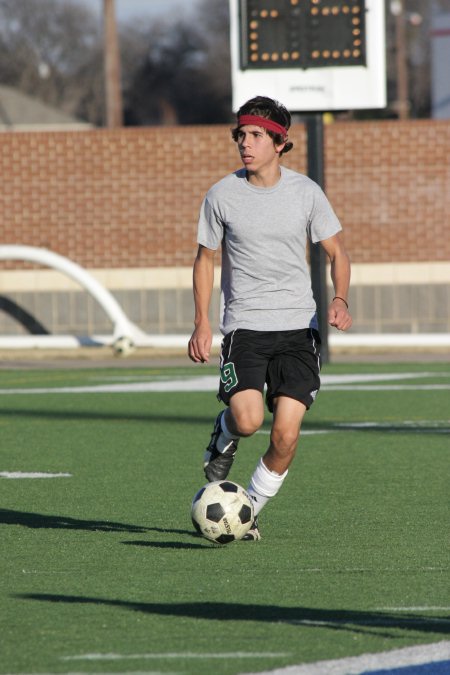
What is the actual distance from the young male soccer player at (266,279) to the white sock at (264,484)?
2cm

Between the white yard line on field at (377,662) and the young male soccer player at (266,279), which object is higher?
the young male soccer player at (266,279)

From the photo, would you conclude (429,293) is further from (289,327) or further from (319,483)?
(289,327)

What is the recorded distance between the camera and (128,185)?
27125mm

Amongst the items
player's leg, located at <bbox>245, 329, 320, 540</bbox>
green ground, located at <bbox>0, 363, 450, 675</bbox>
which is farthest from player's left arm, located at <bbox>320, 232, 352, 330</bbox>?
green ground, located at <bbox>0, 363, 450, 675</bbox>

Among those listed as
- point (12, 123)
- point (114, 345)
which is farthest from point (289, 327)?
point (12, 123)

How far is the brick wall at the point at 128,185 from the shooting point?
2666 cm

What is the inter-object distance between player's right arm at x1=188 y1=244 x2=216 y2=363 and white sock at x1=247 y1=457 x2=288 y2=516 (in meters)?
0.62

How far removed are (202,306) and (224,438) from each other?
0.71m

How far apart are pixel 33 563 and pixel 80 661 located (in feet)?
6.65

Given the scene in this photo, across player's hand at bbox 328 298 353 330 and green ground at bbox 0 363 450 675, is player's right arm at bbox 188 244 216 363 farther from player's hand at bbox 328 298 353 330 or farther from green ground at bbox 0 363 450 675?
green ground at bbox 0 363 450 675

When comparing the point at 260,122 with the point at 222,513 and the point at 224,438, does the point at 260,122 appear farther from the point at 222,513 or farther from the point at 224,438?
the point at 222,513

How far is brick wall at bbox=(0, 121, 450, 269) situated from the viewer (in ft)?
87.5

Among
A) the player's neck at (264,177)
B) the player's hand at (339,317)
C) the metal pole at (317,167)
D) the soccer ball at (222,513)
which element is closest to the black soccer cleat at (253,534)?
the soccer ball at (222,513)

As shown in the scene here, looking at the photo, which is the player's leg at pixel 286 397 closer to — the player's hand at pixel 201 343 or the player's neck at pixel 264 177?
the player's hand at pixel 201 343
